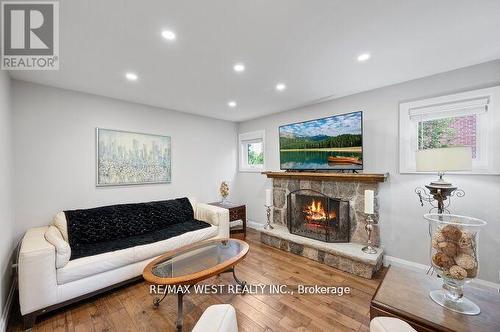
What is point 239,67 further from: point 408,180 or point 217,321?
point 408,180

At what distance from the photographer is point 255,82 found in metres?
2.70

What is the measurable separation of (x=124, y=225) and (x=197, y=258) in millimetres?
1359

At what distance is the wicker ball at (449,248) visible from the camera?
121 cm

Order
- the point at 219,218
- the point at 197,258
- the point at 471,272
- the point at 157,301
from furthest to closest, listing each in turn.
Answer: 1. the point at 219,218
2. the point at 197,258
3. the point at 157,301
4. the point at 471,272

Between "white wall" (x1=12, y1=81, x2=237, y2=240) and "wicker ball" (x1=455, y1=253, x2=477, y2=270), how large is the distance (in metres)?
3.78

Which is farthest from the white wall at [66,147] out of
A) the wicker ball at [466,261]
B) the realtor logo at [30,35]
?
the wicker ball at [466,261]

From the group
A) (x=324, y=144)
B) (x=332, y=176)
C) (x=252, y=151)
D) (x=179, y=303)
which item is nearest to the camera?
(x=179, y=303)

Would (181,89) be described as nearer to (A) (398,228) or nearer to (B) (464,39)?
(B) (464,39)

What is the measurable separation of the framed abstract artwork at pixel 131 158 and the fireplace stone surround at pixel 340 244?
2.15 meters

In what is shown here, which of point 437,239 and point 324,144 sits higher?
point 324,144

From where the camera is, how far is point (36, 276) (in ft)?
6.04

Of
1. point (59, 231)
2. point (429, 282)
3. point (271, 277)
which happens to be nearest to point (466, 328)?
point (429, 282)

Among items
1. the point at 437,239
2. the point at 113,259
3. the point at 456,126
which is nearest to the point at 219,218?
the point at 113,259

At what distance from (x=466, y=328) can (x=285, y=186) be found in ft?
9.53
